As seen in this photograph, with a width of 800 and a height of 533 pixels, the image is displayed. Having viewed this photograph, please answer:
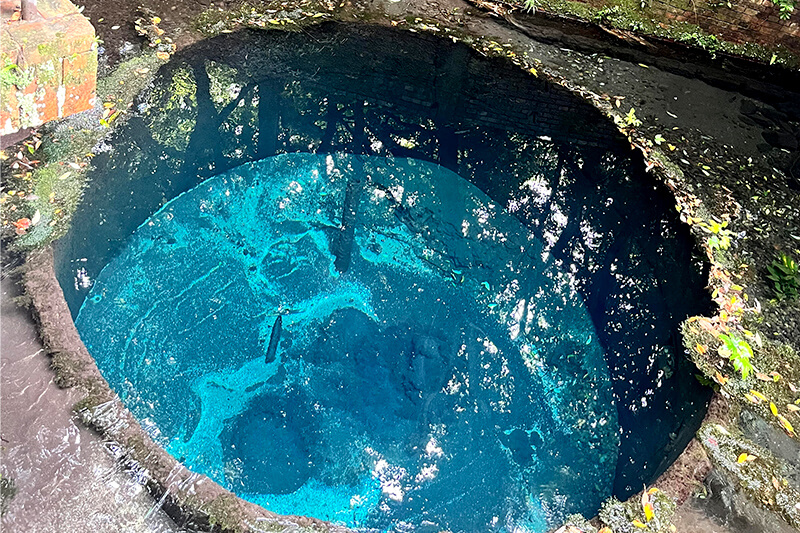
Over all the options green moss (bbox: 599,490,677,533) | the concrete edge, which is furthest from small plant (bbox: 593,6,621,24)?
the concrete edge

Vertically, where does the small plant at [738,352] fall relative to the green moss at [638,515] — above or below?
above

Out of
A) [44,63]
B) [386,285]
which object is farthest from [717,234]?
[44,63]

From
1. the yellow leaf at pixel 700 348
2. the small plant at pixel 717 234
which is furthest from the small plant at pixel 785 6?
the yellow leaf at pixel 700 348

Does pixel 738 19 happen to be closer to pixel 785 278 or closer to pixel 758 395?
pixel 785 278

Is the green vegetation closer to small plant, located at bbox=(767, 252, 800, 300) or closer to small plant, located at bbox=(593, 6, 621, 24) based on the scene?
small plant, located at bbox=(767, 252, 800, 300)

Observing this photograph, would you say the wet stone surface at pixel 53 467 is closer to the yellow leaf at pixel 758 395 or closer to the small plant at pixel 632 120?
the yellow leaf at pixel 758 395

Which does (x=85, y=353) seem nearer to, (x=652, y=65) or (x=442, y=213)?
(x=442, y=213)
